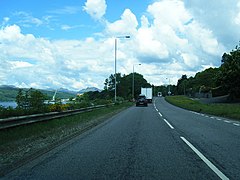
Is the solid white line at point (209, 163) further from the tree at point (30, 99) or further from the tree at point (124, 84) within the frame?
the tree at point (124, 84)

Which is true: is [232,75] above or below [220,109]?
above

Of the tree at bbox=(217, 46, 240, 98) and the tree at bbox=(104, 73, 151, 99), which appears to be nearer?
the tree at bbox=(217, 46, 240, 98)

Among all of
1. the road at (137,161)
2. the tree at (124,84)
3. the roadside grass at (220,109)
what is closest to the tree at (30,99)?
the road at (137,161)

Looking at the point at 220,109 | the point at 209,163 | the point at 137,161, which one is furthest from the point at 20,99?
the point at 220,109

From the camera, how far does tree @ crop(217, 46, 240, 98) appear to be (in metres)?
60.3

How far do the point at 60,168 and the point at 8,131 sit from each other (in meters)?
5.21

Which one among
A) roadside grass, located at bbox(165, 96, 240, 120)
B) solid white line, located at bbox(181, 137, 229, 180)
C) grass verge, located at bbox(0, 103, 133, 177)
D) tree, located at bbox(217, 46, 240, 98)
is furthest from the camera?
tree, located at bbox(217, 46, 240, 98)

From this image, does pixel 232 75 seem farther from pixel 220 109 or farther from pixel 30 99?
pixel 30 99

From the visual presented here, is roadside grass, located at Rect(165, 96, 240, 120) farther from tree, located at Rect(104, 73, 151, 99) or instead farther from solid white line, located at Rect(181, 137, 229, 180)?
tree, located at Rect(104, 73, 151, 99)

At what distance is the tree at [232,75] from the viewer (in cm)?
6034

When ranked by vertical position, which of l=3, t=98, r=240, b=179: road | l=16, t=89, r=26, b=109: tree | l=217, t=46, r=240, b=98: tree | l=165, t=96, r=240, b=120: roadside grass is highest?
l=217, t=46, r=240, b=98: tree

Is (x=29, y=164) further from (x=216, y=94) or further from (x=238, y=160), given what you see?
(x=216, y=94)

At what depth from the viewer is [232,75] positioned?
6097cm

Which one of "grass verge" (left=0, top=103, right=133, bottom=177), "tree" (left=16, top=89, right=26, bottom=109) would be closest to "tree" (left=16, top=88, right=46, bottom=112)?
"tree" (left=16, top=89, right=26, bottom=109)
